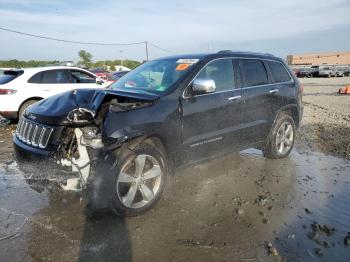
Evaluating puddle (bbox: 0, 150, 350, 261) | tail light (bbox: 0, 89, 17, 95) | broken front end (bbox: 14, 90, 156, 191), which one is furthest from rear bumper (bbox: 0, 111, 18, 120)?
broken front end (bbox: 14, 90, 156, 191)

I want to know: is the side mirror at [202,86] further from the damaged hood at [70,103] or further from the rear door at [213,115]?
the damaged hood at [70,103]

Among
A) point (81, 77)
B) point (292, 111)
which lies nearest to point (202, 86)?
point (292, 111)

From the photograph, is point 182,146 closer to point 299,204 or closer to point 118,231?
point 118,231

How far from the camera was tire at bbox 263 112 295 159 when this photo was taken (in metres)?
6.42

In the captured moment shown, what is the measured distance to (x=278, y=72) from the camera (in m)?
6.62

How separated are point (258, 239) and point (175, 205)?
1.22m

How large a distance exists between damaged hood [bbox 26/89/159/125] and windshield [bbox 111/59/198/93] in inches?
9.5

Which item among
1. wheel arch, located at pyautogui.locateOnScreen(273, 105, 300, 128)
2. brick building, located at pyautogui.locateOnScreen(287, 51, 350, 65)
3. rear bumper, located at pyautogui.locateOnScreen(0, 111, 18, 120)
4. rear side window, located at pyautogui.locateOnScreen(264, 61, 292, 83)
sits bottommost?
brick building, located at pyautogui.locateOnScreen(287, 51, 350, 65)

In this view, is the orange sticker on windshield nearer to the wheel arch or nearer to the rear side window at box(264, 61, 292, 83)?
the rear side window at box(264, 61, 292, 83)

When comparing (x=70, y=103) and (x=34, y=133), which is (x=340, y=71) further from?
(x=34, y=133)

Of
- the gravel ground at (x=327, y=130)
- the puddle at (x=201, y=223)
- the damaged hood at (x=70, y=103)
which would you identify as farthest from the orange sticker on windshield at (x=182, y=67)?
the gravel ground at (x=327, y=130)

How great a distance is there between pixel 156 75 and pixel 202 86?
923 mm

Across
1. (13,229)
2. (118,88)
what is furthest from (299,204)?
(13,229)

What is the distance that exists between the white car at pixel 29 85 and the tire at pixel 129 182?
5.81 metres
